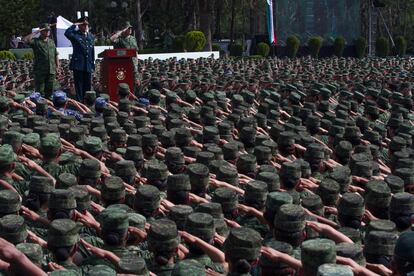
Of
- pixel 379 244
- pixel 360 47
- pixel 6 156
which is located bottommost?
pixel 379 244

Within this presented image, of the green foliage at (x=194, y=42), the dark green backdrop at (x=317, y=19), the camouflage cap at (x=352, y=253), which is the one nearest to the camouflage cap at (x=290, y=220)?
the camouflage cap at (x=352, y=253)

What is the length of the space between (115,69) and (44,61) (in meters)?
0.97

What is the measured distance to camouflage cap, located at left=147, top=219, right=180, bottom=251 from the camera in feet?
11.6

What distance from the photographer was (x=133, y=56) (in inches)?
→ 414

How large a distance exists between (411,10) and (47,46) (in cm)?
4883

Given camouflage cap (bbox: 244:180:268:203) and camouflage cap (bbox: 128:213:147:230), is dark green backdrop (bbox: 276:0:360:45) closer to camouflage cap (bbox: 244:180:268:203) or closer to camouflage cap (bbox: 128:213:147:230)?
camouflage cap (bbox: 244:180:268:203)

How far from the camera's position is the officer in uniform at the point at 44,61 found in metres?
10.0

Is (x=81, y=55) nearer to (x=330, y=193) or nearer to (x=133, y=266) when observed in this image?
(x=330, y=193)

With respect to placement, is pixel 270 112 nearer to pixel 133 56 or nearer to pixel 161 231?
pixel 133 56

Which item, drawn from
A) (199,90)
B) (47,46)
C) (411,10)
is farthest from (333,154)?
(411,10)

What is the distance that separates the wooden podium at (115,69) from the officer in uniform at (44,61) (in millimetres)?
690

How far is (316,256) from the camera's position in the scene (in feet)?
10.7

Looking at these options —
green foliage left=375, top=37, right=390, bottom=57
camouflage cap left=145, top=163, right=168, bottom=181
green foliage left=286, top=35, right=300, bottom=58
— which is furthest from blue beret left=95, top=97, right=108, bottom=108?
green foliage left=375, top=37, right=390, bottom=57

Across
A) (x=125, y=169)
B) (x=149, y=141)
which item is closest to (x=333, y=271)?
(x=125, y=169)
